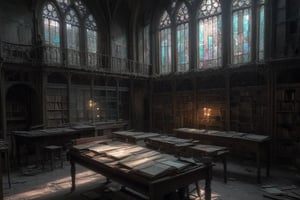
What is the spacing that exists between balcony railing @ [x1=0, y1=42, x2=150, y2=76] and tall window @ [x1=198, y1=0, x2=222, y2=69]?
3.46 m

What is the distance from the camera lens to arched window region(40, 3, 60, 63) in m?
9.48

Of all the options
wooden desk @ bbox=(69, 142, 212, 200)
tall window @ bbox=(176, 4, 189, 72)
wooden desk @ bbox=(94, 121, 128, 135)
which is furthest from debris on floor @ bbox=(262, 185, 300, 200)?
tall window @ bbox=(176, 4, 189, 72)

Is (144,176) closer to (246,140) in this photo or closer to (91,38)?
(246,140)

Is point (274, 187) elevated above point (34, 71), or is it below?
below

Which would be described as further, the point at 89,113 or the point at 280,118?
the point at 89,113

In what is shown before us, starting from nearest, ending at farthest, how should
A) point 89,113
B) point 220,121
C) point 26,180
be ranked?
point 26,180
point 220,121
point 89,113

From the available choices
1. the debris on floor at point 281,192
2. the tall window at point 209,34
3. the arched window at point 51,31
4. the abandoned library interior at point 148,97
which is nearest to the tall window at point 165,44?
the abandoned library interior at point 148,97

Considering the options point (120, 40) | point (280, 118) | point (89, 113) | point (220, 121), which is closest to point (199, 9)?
point (120, 40)

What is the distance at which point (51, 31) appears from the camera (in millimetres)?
10000

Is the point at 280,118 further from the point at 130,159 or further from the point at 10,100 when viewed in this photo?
the point at 10,100

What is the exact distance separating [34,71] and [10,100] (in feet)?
5.16

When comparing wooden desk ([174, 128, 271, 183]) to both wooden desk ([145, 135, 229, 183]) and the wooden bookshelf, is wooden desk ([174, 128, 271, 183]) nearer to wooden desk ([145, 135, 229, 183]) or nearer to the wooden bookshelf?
wooden desk ([145, 135, 229, 183])

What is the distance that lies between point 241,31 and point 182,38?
3.15m

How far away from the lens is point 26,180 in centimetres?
627
